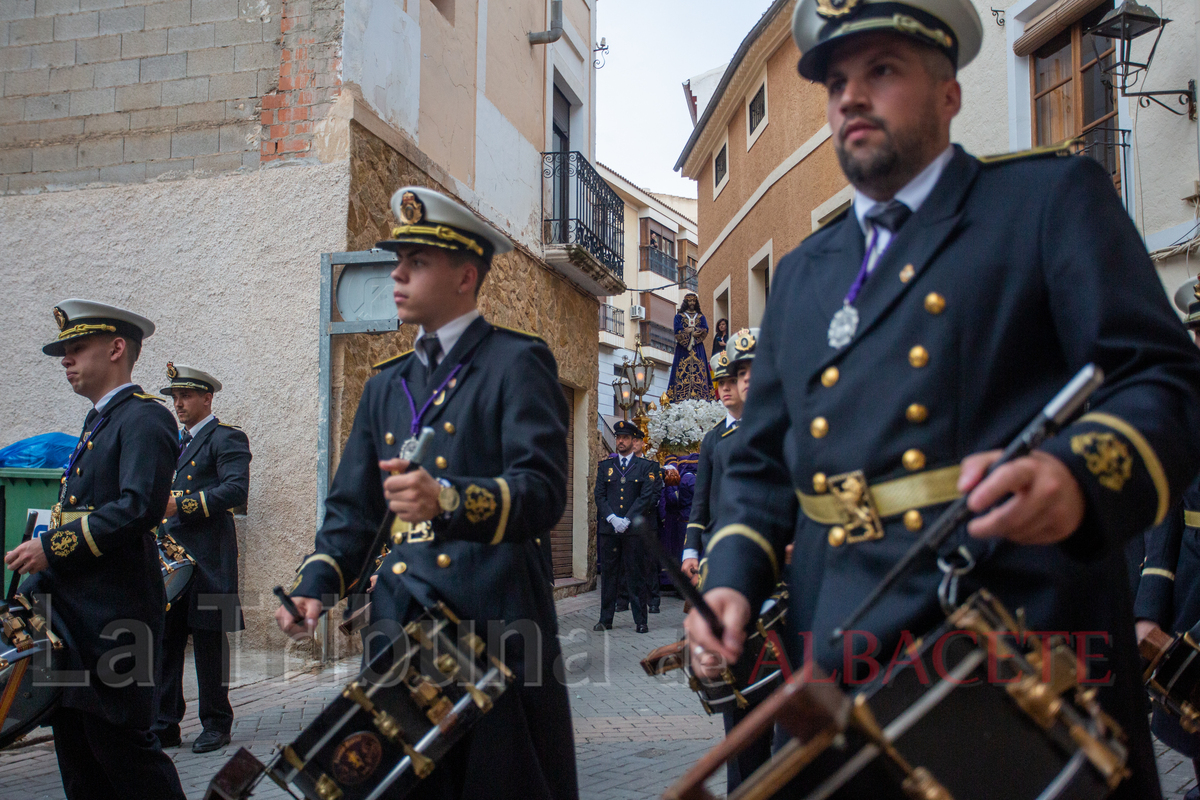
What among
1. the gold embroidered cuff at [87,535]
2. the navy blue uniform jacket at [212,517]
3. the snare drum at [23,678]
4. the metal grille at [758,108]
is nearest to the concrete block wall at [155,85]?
the navy blue uniform jacket at [212,517]

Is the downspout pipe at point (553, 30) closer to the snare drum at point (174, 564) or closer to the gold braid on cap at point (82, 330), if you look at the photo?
the snare drum at point (174, 564)

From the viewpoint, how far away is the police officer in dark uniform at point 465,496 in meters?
2.71

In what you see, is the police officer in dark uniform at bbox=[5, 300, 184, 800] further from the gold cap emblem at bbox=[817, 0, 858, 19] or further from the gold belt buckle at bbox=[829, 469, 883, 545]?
the gold cap emblem at bbox=[817, 0, 858, 19]

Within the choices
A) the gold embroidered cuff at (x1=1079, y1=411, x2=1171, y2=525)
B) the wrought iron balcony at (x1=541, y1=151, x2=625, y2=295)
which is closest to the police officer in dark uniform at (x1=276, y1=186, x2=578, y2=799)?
the gold embroidered cuff at (x1=1079, y1=411, x2=1171, y2=525)

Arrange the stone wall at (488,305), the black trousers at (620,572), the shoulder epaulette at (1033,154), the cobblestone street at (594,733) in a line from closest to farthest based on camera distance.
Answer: the shoulder epaulette at (1033,154) → the cobblestone street at (594,733) → the stone wall at (488,305) → the black trousers at (620,572)

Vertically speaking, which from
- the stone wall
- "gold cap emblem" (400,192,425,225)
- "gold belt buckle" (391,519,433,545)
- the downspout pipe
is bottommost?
"gold belt buckle" (391,519,433,545)

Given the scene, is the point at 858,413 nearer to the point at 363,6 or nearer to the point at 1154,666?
the point at 1154,666

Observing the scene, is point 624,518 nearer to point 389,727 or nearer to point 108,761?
point 108,761

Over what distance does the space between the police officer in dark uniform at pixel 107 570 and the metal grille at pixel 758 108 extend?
15.8 meters

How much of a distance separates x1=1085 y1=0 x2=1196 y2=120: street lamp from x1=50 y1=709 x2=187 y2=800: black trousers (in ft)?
28.7

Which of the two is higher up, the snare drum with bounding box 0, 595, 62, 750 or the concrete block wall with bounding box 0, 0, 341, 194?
the concrete block wall with bounding box 0, 0, 341, 194

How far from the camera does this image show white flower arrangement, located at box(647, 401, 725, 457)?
14758 mm

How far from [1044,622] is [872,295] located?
65 centimetres

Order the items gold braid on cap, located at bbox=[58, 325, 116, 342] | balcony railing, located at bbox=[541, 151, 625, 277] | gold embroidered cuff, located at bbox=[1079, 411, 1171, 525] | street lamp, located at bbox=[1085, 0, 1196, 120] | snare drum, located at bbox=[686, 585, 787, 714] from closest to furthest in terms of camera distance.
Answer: gold embroidered cuff, located at bbox=[1079, 411, 1171, 525], snare drum, located at bbox=[686, 585, 787, 714], gold braid on cap, located at bbox=[58, 325, 116, 342], street lamp, located at bbox=[1085, 0, 1196, 120], balcony railing, located at bbox=[541, 151, 625, 277]
